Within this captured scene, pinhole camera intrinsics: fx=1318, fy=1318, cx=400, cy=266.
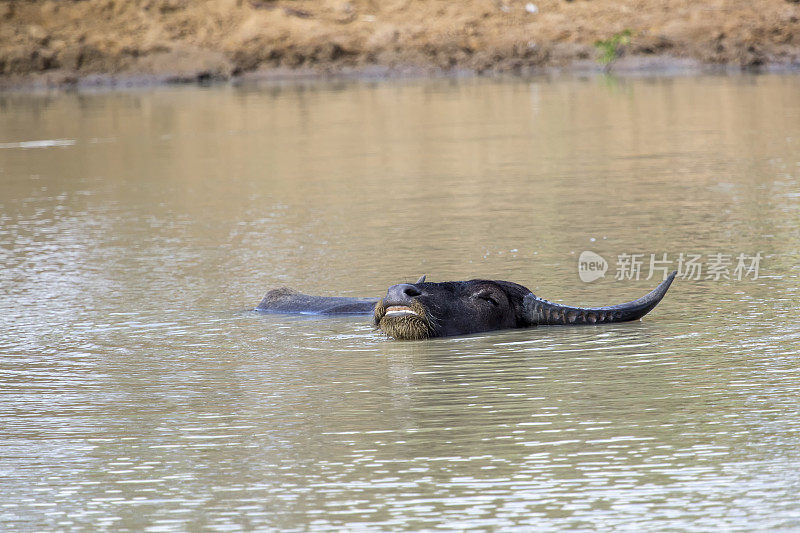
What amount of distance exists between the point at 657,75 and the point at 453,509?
32761 mm

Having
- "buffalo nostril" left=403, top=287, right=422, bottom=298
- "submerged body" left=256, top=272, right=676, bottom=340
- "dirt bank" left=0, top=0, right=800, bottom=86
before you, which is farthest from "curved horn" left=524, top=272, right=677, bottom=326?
"dirt bank" left=0, top=0, right=800, bottom=86

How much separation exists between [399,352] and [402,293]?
13.1 inches

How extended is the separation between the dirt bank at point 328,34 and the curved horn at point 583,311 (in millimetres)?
32534

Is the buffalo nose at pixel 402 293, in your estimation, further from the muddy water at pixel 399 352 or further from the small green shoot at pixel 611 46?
the small green shoot at pixel 611 46

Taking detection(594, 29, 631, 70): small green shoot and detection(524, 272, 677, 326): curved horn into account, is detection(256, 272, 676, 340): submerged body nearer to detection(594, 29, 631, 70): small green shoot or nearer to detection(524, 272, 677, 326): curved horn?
detection(524, 272, 677, 326): curved horn

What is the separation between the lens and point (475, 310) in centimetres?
755

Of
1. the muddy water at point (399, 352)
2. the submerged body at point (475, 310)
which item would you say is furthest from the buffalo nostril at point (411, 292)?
the muddy water at point (399, 352)

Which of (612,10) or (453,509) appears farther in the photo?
(612,10)

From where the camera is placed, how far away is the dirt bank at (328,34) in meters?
40.6

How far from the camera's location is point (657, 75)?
118 feet

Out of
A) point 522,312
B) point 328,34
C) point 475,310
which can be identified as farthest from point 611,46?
point 475,310

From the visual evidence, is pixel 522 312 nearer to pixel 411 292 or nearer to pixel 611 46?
pixel 411 292

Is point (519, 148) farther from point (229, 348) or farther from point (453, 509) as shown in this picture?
point (453, 509)

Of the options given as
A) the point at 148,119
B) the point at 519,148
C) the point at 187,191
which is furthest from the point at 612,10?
the point at 187,191
